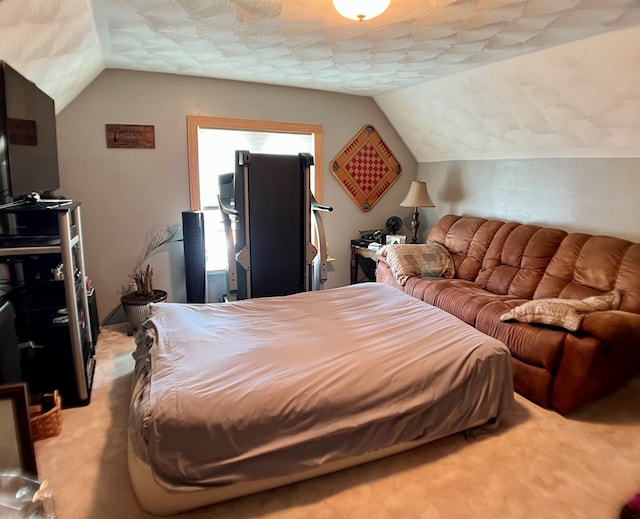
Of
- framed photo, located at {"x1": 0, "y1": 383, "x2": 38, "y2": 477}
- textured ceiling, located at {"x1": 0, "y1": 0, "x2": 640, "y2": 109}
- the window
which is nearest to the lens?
framed photo, located at {"x1": 0, "y1": 383, "x2": 38, "y2": 477}

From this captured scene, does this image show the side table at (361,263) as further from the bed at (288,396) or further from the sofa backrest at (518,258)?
the bed at (288,396)

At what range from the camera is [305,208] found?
3293mm

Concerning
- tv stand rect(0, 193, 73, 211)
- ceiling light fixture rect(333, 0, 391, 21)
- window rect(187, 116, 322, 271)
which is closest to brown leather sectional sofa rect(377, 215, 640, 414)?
window rect(187, 116, 322, 271)

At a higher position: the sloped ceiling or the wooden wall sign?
the sloped ceiling

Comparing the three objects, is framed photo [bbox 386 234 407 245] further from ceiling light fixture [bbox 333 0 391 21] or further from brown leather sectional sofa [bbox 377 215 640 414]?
ceiling light fixture [bbox 333 0 391 21]

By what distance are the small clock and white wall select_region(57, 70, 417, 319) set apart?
4.98ft

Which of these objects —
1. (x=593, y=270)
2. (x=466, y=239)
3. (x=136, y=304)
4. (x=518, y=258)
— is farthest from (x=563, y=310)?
(x=136, y=304)

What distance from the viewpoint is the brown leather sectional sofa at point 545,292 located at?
7.50 ft

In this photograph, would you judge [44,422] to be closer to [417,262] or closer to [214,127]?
[214,127]

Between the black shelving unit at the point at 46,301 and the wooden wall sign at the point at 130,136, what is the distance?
135 centimetres

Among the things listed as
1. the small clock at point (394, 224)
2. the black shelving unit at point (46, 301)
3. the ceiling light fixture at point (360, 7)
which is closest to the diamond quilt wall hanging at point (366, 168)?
the small clock at point (394, 224)

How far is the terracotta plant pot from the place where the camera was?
3.38 m

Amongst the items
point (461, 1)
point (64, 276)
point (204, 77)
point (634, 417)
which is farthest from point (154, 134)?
point (634, 417)

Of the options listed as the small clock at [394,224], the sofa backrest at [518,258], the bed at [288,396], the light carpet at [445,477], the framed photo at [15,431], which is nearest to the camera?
the framed photo at [15,431]
